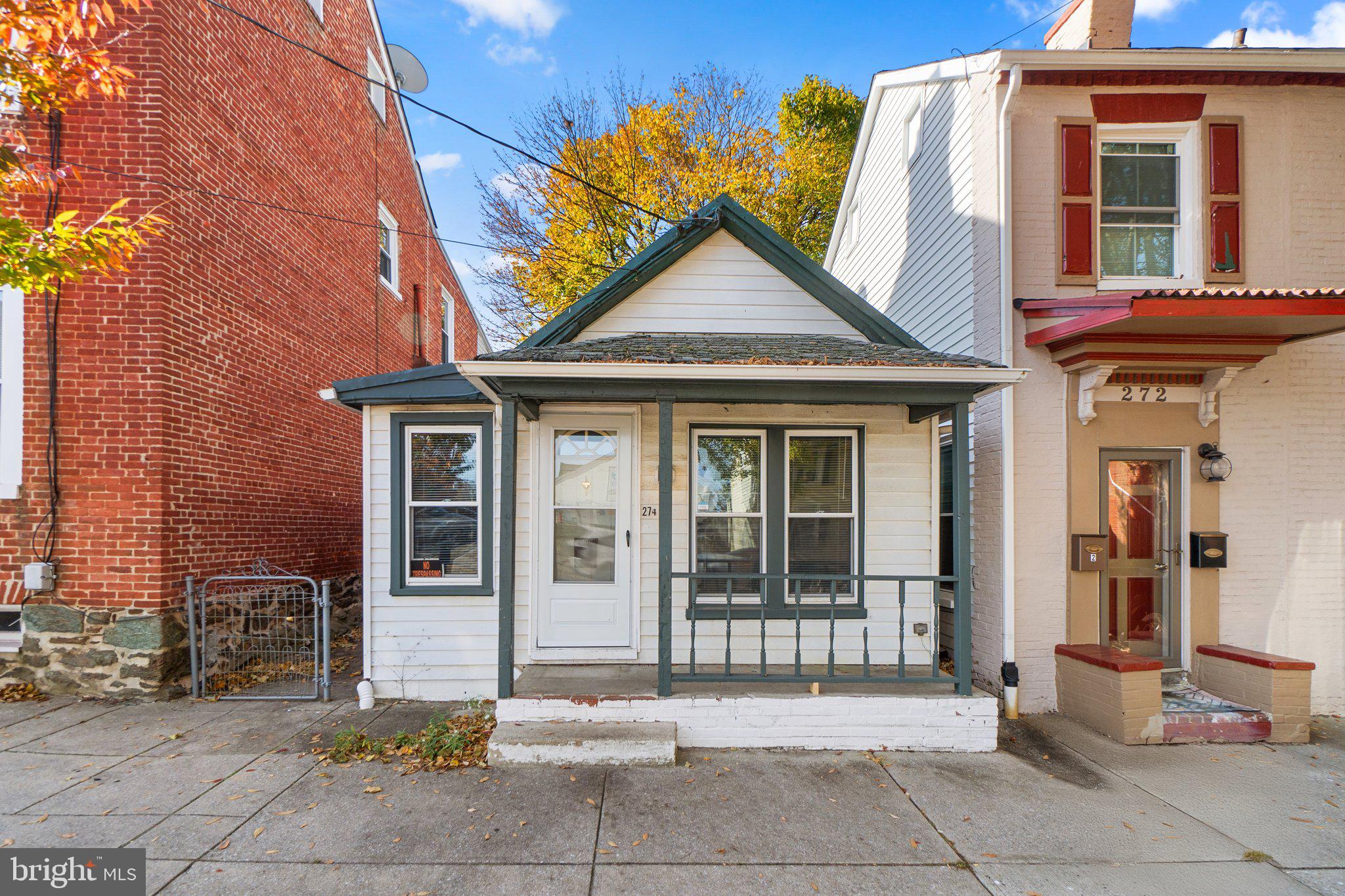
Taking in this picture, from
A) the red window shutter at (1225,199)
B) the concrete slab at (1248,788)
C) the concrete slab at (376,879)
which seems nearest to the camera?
the concrete slab at (376,879)

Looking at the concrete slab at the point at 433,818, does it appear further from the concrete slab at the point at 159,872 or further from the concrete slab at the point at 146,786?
the concrete slab at the point at 146,786

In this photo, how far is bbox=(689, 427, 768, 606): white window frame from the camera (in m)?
5.66

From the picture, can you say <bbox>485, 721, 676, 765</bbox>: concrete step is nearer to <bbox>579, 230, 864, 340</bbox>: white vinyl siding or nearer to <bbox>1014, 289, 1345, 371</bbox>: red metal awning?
<bbox>579, 230, 864, 340</bbox>: white vinyl siding

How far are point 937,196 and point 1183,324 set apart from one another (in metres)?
2.92

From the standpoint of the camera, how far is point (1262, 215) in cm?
568

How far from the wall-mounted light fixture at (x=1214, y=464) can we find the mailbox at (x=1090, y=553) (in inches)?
44.3

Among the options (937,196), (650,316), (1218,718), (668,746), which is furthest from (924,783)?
(937,196)

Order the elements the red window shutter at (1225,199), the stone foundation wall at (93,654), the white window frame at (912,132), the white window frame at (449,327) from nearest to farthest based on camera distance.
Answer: the stone foundation wall at (93,654) → the red window shutter at (1225,199) → the white window frame at (912,132) → the white window frame at (449,327)

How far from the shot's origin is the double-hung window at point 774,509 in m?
5.65

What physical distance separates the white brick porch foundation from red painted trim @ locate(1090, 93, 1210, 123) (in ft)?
18.1

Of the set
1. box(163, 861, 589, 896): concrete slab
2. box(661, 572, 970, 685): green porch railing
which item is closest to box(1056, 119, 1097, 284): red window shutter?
box(661, 572, 970, 685): green porch railing

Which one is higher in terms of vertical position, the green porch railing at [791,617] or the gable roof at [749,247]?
the gable roof at [749,247]

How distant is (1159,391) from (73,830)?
28.4 feet

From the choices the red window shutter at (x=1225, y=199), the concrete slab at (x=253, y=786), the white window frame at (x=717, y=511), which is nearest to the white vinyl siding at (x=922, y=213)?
the red window shutter at (x=1225, y=199)
